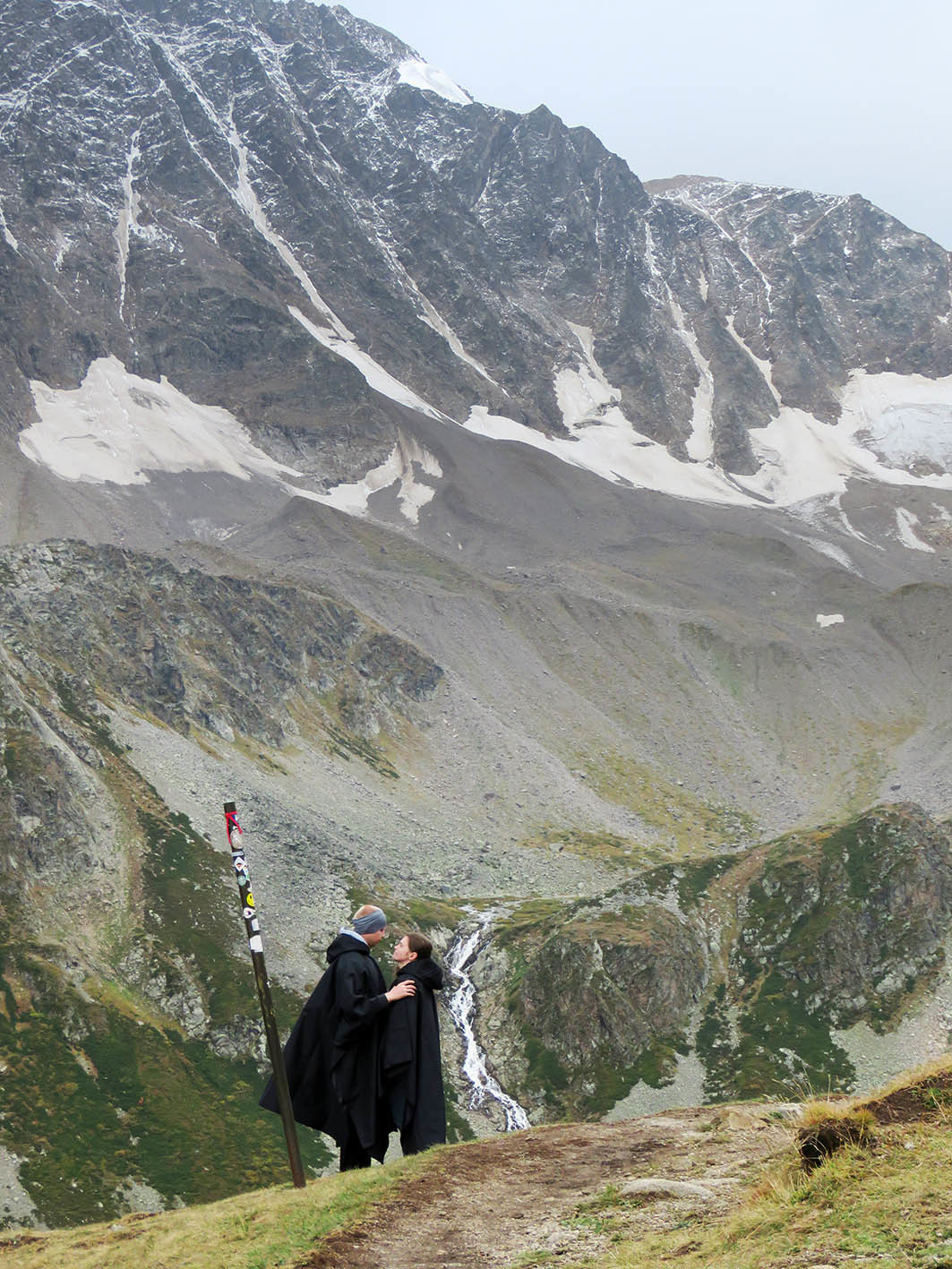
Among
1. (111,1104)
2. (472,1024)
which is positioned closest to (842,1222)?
(111,1104)

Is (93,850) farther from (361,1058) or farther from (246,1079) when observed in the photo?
(361,1058)

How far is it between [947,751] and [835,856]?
2388 inches

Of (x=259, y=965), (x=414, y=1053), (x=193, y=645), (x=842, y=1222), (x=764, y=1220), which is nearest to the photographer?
(x=842, y=1222)

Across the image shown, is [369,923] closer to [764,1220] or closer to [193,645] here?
[764,1220]

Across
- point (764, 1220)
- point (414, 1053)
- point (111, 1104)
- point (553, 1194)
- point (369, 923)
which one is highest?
point (369, 923)

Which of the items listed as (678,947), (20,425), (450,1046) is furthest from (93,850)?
(20,425)

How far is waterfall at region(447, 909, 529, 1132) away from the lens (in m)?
63.0

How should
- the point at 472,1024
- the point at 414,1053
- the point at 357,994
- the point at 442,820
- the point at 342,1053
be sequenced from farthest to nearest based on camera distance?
the point at 442,820, the point at 472,1024, the point at 342,1053, the point at 414,1053, the point at 357,994

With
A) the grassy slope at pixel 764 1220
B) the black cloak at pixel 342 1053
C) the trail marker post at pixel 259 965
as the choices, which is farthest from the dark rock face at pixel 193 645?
the grassy slope at pixel 764 1220

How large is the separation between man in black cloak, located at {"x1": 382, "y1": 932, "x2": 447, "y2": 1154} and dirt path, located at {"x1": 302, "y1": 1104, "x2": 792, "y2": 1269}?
25.9 inches

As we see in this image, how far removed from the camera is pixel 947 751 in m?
132

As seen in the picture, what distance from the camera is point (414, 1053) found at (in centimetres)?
1486

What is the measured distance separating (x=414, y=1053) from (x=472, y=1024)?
5901 cm

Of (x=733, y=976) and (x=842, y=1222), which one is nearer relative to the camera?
(x=842, y=1222)
